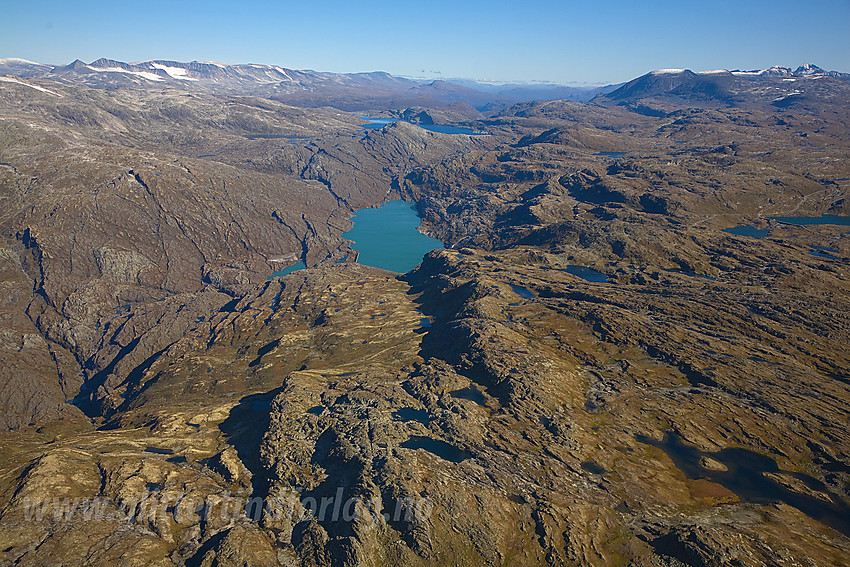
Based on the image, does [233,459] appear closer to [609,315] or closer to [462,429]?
[462,429]

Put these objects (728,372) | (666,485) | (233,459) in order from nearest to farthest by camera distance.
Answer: (666,485), (233,459), (728,372)

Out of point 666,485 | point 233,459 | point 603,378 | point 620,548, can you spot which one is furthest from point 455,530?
point 603,378

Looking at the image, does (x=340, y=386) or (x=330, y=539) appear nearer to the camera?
(x=330, y=539)

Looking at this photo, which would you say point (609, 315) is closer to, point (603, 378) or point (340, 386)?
point (603, 378)

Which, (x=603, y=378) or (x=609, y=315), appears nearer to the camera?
(x=603, y=378)

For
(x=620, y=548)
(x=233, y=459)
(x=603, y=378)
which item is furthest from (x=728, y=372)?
(x=233, y=459)

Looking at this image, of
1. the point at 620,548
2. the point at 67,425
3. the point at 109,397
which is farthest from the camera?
the point at 109,397

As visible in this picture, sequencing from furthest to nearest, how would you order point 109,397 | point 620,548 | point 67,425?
point 109,397
point 67,425
point 620,548

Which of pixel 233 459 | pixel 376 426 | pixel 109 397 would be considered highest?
pixel 376 426

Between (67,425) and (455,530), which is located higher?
(455,530)
